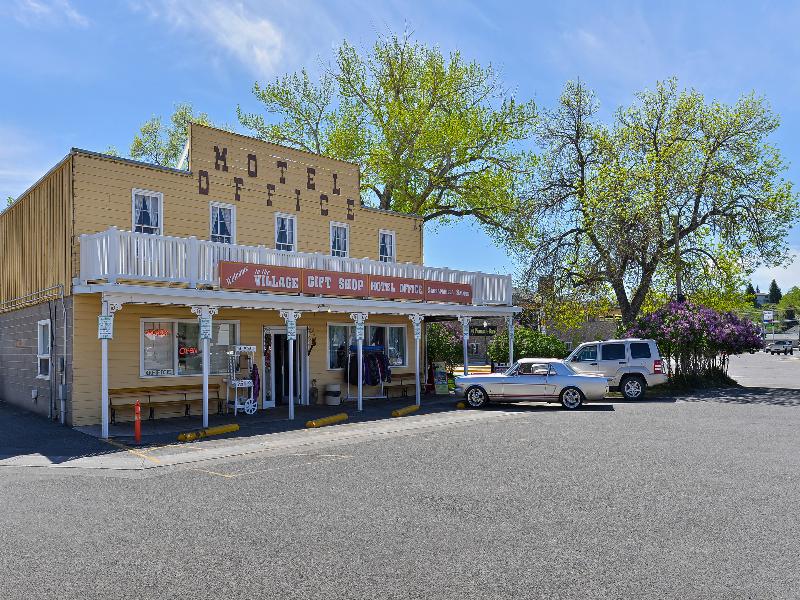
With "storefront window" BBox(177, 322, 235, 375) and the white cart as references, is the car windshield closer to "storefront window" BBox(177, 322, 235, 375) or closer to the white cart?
the white cart

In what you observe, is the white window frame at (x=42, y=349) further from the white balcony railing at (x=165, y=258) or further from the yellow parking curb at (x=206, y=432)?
the yellow parking curb at (x=206, y=432)

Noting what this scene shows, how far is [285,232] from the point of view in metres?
22.4

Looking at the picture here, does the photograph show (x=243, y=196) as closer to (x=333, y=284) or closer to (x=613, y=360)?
(x=333, y=284)

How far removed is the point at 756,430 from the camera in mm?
15391

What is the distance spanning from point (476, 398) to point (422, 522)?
1383cm

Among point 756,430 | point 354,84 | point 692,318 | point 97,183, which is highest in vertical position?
point 354,84

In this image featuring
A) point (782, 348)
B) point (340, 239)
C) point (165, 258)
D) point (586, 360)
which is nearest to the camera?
point (165, 258)

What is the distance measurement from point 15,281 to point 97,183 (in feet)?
22.4

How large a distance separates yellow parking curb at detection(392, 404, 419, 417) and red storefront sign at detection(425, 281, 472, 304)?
3.90 m

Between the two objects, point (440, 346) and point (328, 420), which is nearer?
point (328, 420)

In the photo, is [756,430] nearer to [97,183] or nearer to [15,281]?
[97,183]

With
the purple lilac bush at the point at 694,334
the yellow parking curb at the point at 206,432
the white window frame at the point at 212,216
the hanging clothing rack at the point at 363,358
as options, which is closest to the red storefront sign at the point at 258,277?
the white window frame at the point at 212,216

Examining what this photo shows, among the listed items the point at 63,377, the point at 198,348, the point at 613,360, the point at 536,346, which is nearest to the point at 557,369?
the point at 613,360

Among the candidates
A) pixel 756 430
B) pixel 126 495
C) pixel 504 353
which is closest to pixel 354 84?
pixel 504 353
